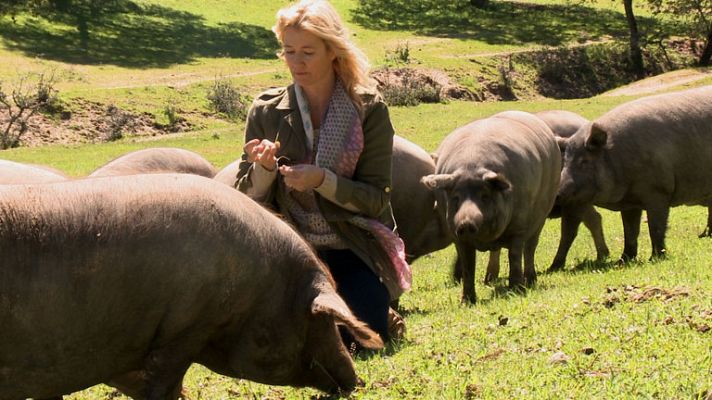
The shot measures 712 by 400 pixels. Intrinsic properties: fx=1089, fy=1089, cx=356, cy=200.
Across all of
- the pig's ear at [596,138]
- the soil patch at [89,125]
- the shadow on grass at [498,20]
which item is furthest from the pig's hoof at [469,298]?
the shadow on grass at [498,20]

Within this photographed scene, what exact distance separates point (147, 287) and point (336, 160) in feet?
7.98

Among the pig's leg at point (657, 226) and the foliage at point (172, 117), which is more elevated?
the pig's leg at point (657, 226)

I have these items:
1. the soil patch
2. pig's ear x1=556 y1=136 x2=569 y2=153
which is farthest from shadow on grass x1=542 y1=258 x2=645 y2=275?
the soil patch

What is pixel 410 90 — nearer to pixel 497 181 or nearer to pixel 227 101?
pixel 227 101

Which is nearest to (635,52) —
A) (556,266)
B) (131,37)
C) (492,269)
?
(131,37)

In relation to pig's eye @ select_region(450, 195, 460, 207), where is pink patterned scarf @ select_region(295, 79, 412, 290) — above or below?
above

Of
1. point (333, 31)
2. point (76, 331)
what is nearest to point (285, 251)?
point (76, 331)

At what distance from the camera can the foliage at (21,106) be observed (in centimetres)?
3188

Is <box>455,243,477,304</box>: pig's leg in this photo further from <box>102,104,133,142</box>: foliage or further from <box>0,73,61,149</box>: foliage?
<box>0,73,61,149</box>: foliage

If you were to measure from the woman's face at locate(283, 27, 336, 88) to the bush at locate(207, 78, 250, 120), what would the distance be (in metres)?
29.1

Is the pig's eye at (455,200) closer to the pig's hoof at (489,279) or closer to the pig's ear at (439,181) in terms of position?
the pig's ear at (439,181)

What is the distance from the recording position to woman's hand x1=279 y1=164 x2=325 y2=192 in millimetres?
6949

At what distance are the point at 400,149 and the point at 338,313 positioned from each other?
22.4ft

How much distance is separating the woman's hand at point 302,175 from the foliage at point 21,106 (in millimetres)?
25980
